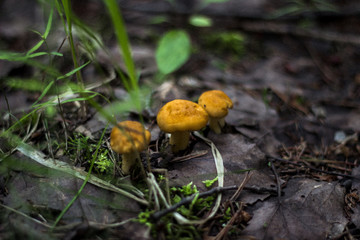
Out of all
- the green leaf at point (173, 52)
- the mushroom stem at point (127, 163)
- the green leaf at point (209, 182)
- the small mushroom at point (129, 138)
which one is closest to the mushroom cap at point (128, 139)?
the small mushroom at point (129, 138)

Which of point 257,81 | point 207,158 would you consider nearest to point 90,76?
point 207,158

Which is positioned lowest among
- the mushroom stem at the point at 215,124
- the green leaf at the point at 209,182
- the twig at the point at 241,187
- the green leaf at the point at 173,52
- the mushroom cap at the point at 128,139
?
the twig at the point at 241,187

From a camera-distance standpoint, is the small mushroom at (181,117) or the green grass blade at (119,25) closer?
the green grass blade at (119,25)

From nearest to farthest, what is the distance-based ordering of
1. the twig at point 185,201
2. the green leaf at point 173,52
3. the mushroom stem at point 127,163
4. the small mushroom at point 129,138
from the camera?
1. the twig at point 185,201
2. the small mushroom at point 129,138
3. the mushroom stem at point 127,163
4. the green leaf at point 173,52

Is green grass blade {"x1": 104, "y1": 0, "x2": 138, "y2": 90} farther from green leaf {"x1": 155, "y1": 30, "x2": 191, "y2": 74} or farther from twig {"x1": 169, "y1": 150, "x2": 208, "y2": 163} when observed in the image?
green leaf {"x1": 155, "y1": 30, "x2": 191, "y2": 74}

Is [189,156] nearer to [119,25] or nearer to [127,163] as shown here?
[127,163]

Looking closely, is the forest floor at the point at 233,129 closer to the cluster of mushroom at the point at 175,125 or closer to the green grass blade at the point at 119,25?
the cluster of mushroom at the point at 175,125

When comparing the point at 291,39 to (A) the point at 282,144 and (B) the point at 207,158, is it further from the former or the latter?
(B) the point at 207,158

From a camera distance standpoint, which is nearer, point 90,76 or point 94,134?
point 94,134
